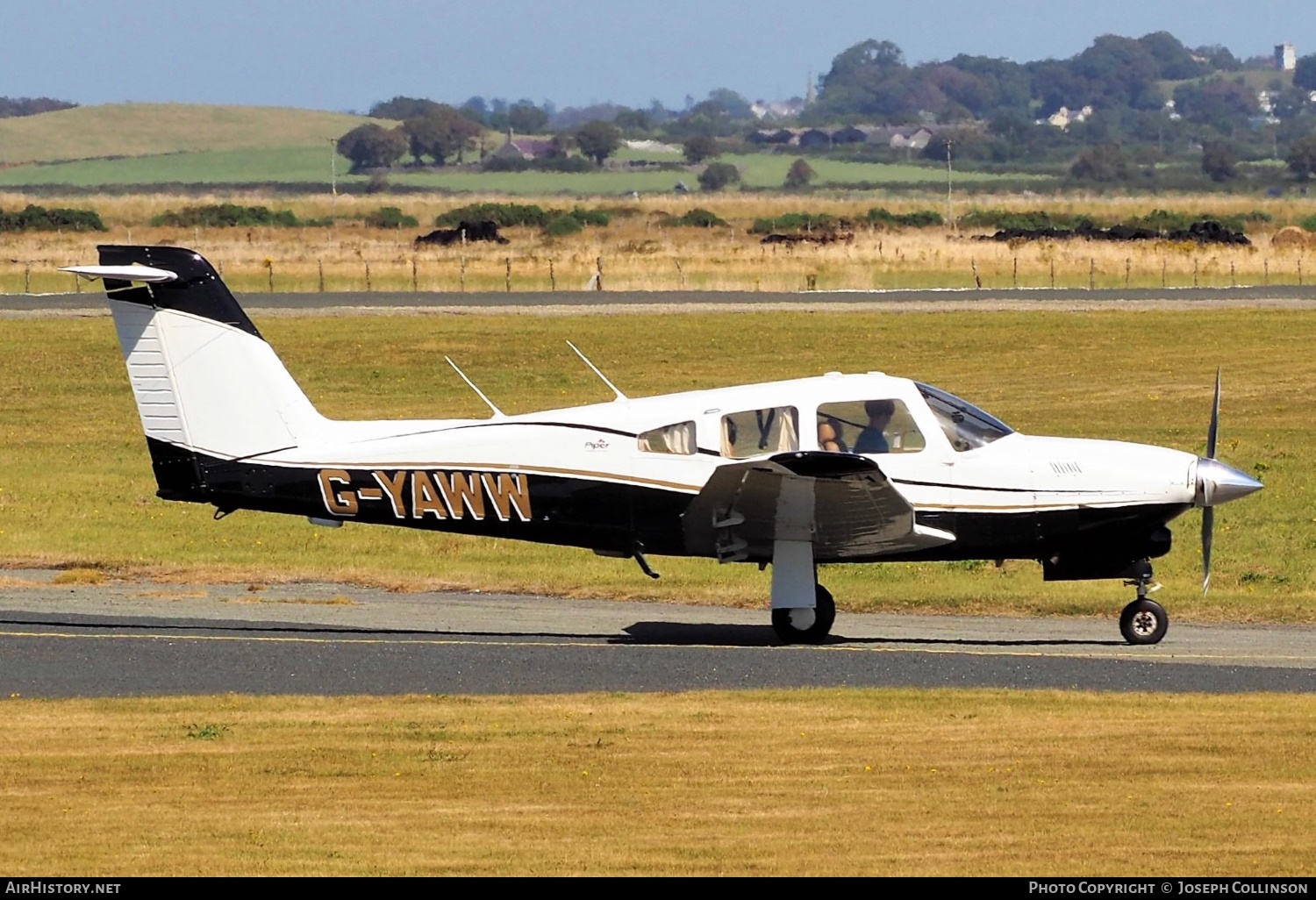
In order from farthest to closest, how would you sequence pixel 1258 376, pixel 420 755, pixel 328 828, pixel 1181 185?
pixel 1181 185, pixel 1258 376, pixel 420 755, pixel 328 828

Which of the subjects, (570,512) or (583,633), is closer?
(570,512)

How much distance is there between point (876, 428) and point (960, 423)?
733 millimetres

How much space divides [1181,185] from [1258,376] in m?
113

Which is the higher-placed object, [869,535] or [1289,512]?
[869,535]

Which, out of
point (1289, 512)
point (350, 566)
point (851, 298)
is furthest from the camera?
point (851, 298)

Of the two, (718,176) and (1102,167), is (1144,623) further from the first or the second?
(718,176)

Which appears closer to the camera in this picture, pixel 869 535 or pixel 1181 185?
pixel 869 535

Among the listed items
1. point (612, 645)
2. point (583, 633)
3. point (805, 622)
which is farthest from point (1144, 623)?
point (583, 633)

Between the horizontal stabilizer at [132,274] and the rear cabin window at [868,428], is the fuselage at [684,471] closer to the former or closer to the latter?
the rear cabin window at [868,428]

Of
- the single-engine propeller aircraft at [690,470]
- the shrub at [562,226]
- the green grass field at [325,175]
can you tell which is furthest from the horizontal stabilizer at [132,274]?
the green grass field at [325,175]

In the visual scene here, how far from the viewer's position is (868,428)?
48.9 ft
